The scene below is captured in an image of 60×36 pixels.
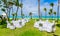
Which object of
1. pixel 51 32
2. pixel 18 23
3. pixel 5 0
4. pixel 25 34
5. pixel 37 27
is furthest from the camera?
pixel 5 0

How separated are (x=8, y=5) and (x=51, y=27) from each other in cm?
2792

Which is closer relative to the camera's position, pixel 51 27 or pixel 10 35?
→ pixel 10 35

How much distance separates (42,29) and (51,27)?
1.20 m

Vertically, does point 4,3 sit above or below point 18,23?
above

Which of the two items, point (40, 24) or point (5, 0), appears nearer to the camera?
point (40, 24)

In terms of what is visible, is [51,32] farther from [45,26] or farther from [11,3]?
[11,3]

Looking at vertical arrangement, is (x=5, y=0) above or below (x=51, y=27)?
above

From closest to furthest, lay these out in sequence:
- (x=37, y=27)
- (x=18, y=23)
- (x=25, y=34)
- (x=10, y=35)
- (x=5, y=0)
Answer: (x=25, y=34)
(x=10, y=35)
(x=37, y=27)
(x=18, y=23)
(x=5, y=0)

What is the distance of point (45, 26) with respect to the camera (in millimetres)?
25297

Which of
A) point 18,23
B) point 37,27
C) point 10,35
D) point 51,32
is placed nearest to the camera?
point 10,35

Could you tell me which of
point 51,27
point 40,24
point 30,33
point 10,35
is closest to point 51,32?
point 51,27

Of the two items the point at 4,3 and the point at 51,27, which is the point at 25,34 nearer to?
the point at 51,27

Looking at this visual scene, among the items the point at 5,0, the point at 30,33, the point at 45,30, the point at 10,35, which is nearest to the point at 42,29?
the point at 45,30

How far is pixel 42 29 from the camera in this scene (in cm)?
2480
